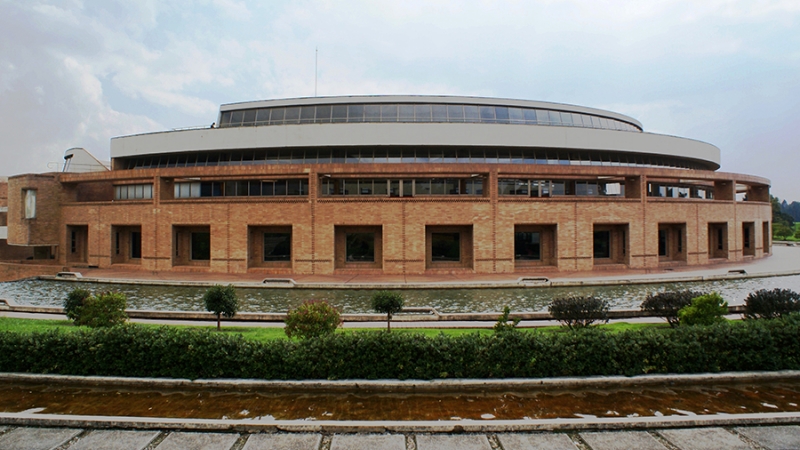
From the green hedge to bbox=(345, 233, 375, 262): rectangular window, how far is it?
16016mm

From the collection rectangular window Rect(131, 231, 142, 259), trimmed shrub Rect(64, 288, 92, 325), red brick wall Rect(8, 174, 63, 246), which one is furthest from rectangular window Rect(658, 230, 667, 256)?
red brick wall Rect(8, 174, 63, 246)

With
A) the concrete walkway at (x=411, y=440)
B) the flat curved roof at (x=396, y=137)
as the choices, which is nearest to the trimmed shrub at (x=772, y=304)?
the concrete walkway at (x=411, y=440)

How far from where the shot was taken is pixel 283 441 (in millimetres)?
5285

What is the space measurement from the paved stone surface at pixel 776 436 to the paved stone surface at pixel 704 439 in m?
0.26

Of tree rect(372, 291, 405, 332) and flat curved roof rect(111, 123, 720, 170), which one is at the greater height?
flat curved roof rect(111, 123, 720, 170)

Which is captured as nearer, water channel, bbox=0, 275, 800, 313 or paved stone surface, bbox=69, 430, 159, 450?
paved stone surface, bbox=69, 430, 159, 450

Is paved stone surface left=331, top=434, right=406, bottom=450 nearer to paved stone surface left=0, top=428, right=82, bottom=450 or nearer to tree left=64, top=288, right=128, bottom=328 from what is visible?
paved stone surface left=0, top=428, right=82, bottom=450

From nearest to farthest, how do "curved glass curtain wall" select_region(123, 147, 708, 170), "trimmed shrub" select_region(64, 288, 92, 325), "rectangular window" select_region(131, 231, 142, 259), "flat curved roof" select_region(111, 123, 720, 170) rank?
"trimmed shrub" select_region(64, 288, 92, 325) → "rectangular window" select_region(131, 231, 142, 259) → "flat curved roof" select_region(111, 123, 720, 170) → "curved glass curtain wall" select_region(123, 147, 708, 170)

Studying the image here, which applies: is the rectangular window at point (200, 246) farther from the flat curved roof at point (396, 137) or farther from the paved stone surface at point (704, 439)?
the paved stone surface at point (704, 439)

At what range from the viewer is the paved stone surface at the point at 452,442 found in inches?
202

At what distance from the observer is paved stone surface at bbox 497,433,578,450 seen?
17.0ft

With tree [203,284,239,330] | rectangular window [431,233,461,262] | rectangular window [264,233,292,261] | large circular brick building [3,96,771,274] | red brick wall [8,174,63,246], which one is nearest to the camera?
tree [203,284,239,330]

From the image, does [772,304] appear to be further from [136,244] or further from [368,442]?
[136,244]

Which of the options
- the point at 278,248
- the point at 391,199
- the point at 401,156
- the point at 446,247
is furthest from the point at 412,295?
the point at 401,156
